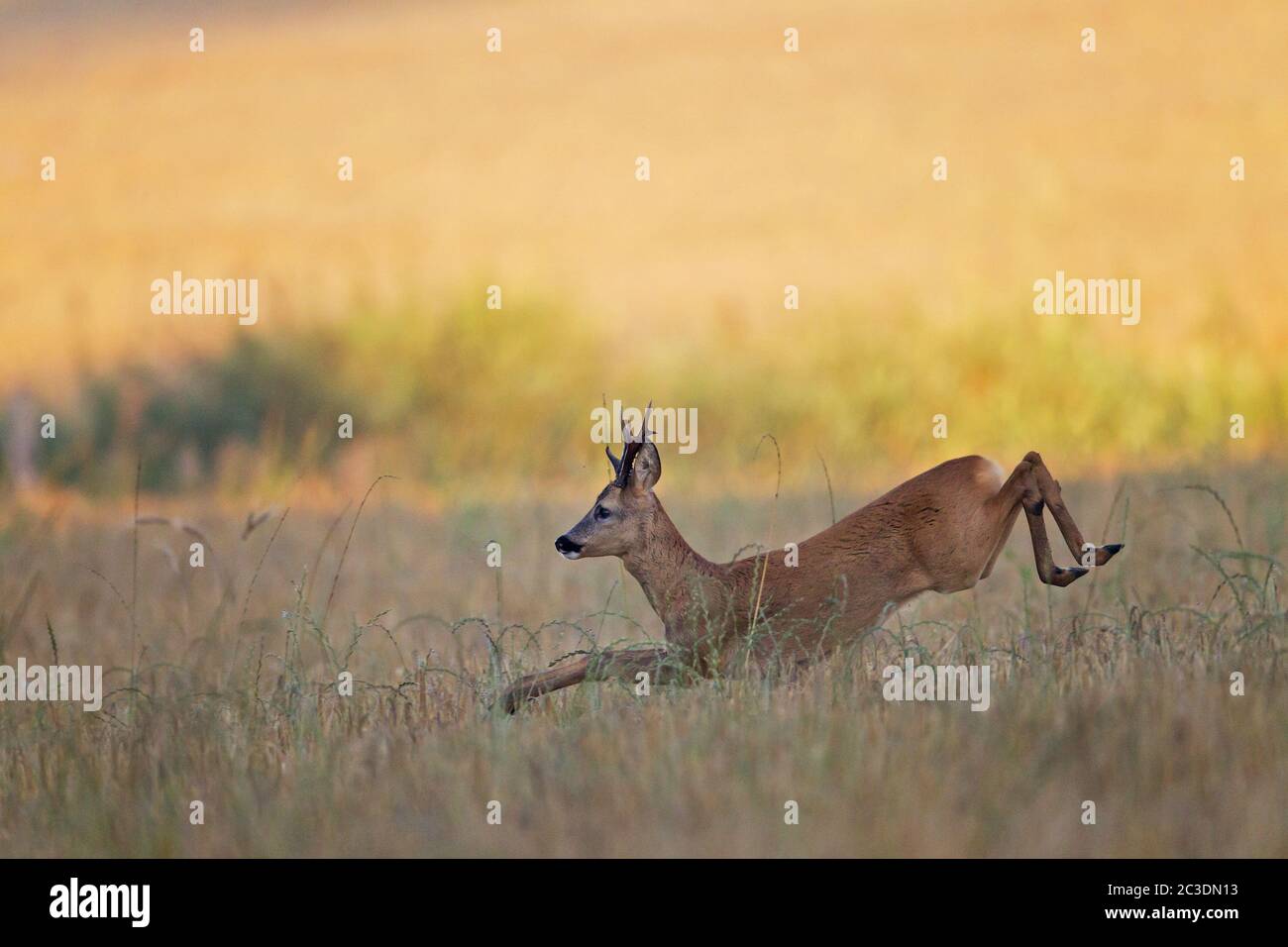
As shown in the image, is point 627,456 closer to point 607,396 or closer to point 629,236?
point 607,396

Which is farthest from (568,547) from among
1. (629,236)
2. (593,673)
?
(629,236)

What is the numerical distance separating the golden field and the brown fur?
1.06ft

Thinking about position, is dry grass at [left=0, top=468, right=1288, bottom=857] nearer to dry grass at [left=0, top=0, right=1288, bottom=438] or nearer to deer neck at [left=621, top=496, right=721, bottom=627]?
deer neck at [left=621, top=496, right=721, bottom=627]

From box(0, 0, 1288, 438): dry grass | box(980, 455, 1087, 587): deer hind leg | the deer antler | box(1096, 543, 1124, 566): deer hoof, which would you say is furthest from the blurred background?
box(1096, 543, 1124, 566): deer hoof

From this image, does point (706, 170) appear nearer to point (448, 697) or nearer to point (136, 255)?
point (136, 255)

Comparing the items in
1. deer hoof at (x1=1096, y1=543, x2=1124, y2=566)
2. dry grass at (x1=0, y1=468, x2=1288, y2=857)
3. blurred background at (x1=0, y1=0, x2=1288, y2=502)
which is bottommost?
dry grass at (x1=0, y1=468, x2=1288, y2=857)

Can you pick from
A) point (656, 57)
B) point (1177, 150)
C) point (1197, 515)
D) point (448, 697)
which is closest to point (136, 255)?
point (656, 57)

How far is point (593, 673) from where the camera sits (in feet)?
22.1

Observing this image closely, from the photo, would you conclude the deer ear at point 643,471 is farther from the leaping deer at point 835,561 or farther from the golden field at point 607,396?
the golden field at point 607,396

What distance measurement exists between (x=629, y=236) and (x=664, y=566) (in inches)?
833

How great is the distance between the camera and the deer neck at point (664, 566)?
764 cm

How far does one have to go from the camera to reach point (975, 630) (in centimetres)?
710

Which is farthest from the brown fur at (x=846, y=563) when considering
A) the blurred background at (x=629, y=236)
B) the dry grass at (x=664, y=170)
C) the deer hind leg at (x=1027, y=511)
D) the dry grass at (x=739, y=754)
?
the dry grass at (x=664, y=170)

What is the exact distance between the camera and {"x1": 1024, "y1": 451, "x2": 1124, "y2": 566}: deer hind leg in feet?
23.6
